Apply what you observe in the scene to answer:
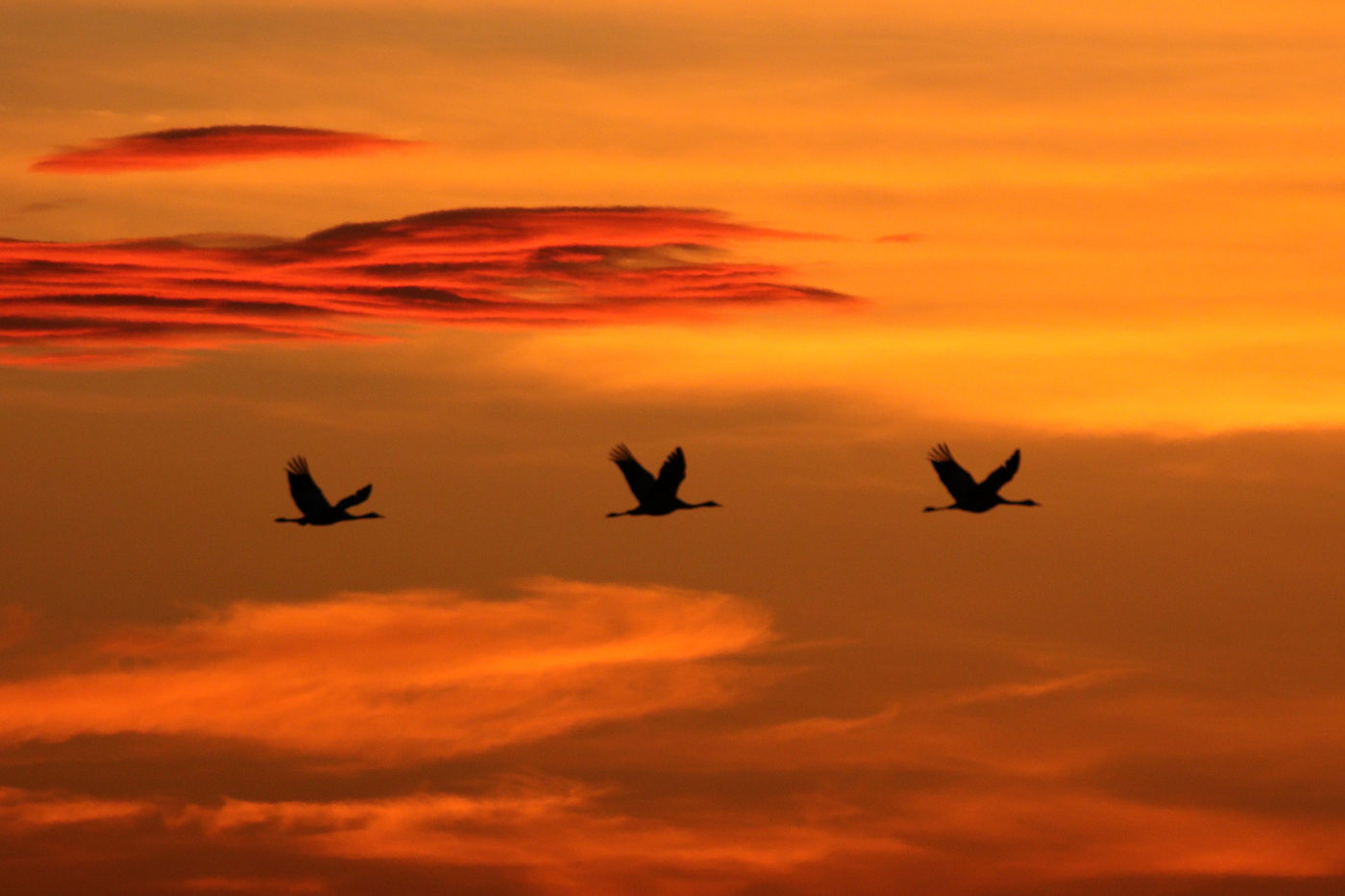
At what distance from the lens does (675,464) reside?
200 metres

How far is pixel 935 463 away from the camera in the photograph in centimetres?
19950

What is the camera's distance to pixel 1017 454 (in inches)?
7864

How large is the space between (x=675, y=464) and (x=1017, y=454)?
11049mm

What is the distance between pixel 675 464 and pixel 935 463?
27.5 ft

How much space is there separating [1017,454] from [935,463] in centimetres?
268
